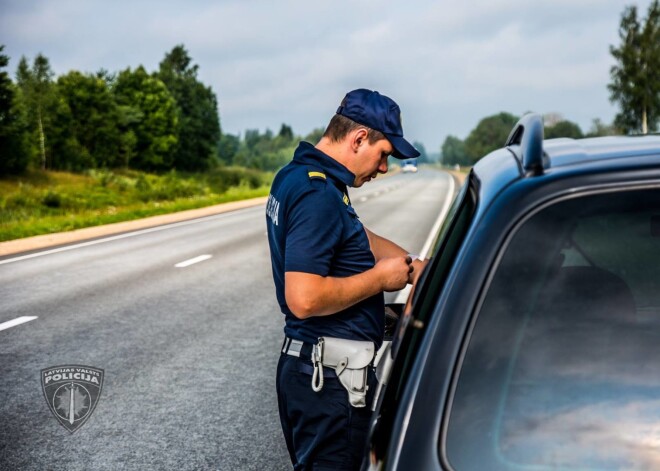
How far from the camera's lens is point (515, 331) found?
1.59 m

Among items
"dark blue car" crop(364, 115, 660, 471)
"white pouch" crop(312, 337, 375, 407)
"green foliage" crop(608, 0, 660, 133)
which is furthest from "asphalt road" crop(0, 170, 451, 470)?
"green foliage" crop(608, 0, 660, 133)

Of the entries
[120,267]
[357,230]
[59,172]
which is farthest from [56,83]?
[357,230]

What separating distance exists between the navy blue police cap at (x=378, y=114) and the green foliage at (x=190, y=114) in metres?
109

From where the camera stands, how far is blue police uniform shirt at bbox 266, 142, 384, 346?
2490mm

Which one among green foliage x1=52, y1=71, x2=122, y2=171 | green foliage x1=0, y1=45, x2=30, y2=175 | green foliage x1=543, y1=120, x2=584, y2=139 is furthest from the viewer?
green foliage x1=543, y1=120, x2=584, y2=139

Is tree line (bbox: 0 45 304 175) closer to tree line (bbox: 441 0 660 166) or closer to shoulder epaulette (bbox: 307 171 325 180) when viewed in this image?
tree line (bbox: 441 0 660 166)

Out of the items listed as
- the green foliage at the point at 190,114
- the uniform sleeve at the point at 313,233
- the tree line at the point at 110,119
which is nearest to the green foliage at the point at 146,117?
the tree line at the point at 110,119

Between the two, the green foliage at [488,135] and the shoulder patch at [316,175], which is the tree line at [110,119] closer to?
the shoulder patch at [316,175]

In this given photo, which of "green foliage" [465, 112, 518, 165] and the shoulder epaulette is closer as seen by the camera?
the shoulder epaulette

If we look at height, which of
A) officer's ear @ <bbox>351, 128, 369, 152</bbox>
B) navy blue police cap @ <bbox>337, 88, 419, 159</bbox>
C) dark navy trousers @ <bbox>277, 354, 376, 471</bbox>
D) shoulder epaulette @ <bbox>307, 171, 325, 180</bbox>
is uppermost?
navy blue police cap @ <bbox>337, 88, 419, 159</bbox>

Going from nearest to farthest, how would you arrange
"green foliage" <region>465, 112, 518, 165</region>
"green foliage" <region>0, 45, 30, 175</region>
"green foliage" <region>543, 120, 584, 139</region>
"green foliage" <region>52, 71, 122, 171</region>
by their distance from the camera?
"green foliage" <region>0, 45, 30, 175</region> → "green foliage" <region>52, 71, 122, 171</region> → "green foliage" <region>543, 120, 584, 139</region> → "green foliage" <region>465, 112, 518, 165</region>

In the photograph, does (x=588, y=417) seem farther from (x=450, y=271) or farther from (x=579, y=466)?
(x=450, y=271)

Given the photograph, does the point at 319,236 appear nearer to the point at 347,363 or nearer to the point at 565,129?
the point at 347,363

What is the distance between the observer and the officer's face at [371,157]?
268 centimetres
